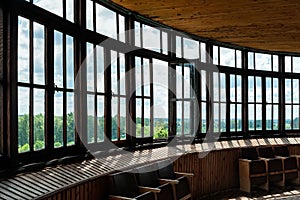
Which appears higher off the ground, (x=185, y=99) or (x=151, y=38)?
(x=151, y=38)

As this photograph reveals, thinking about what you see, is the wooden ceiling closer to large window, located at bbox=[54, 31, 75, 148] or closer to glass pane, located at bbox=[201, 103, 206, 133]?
large window, located at bbox=[54, 31, 75, 148]

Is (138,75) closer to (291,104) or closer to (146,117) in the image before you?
(146,117)

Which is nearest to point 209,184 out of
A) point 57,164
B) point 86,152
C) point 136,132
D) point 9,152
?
point 136,132

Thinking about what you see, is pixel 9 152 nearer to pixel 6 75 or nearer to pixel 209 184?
pixel 6 75

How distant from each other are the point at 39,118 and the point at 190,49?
4.04 metres

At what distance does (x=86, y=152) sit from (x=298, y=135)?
627 cm

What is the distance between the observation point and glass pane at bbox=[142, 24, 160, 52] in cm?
575

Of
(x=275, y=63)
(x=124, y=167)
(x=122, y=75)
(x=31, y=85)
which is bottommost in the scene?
(x=124, y=167)

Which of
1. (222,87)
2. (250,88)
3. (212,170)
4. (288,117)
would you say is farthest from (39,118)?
(288,117)

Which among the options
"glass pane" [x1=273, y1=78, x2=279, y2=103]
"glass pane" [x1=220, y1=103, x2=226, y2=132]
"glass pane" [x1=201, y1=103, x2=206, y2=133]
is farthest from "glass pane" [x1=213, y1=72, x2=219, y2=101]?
"glass pane" [x1=273, y1=78, x2=279, y2=103]

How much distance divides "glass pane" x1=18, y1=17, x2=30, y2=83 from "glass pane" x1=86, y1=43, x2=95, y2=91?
1.05m

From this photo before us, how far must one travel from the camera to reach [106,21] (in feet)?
15.7

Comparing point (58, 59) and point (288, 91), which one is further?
point (288, 91)

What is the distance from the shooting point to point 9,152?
3010 millimetres
